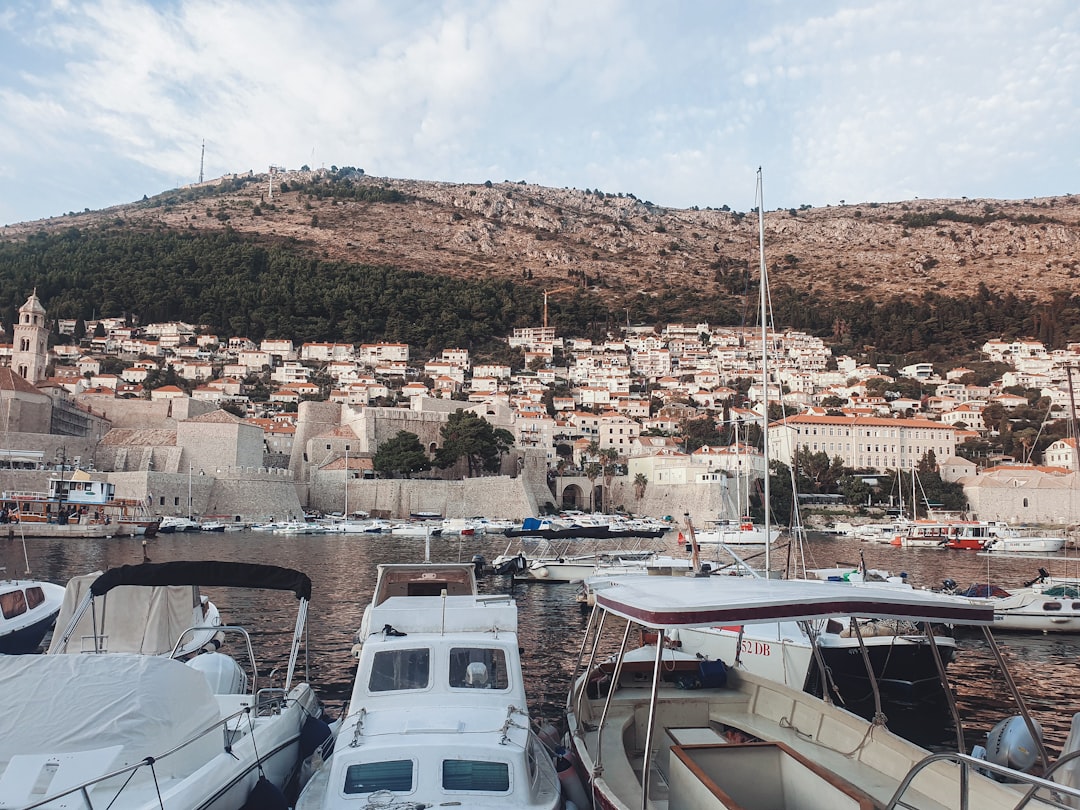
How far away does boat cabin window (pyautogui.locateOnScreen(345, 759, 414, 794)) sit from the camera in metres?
4.64

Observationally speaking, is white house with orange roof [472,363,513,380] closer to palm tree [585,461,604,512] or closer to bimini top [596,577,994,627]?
palm tree [585,461,604,512]

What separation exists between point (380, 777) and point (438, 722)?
1.92 feet

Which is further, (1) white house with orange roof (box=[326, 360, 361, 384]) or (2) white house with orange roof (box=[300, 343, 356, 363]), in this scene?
(2) white house with orange roof (box=[300, 343, 356, 363])

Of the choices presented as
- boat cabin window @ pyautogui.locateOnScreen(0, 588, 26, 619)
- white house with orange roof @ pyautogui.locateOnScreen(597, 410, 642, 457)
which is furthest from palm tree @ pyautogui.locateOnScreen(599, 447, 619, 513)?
boat cabin window @ pyautogui.locateOnScreen(0, 588, 26, 619)

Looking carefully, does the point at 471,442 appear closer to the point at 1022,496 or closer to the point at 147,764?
the point at 1022,496

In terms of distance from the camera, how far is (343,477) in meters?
51.9

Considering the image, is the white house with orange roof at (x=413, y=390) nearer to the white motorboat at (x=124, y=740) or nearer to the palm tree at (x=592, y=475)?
the palm tree at (x=592, y=475)

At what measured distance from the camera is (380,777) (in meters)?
4.71

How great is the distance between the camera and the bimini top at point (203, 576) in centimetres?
708

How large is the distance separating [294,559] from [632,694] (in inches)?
878

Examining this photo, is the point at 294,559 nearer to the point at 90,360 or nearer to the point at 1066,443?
the point at 90,360

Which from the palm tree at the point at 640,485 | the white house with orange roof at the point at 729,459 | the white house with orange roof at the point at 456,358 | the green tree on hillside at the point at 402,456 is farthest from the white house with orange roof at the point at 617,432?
the white house with orange roof at the point at 456,358

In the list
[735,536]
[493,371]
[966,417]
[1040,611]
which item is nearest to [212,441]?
[735,536]

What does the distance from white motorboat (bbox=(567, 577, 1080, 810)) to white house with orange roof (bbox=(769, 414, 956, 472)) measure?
201 feet
